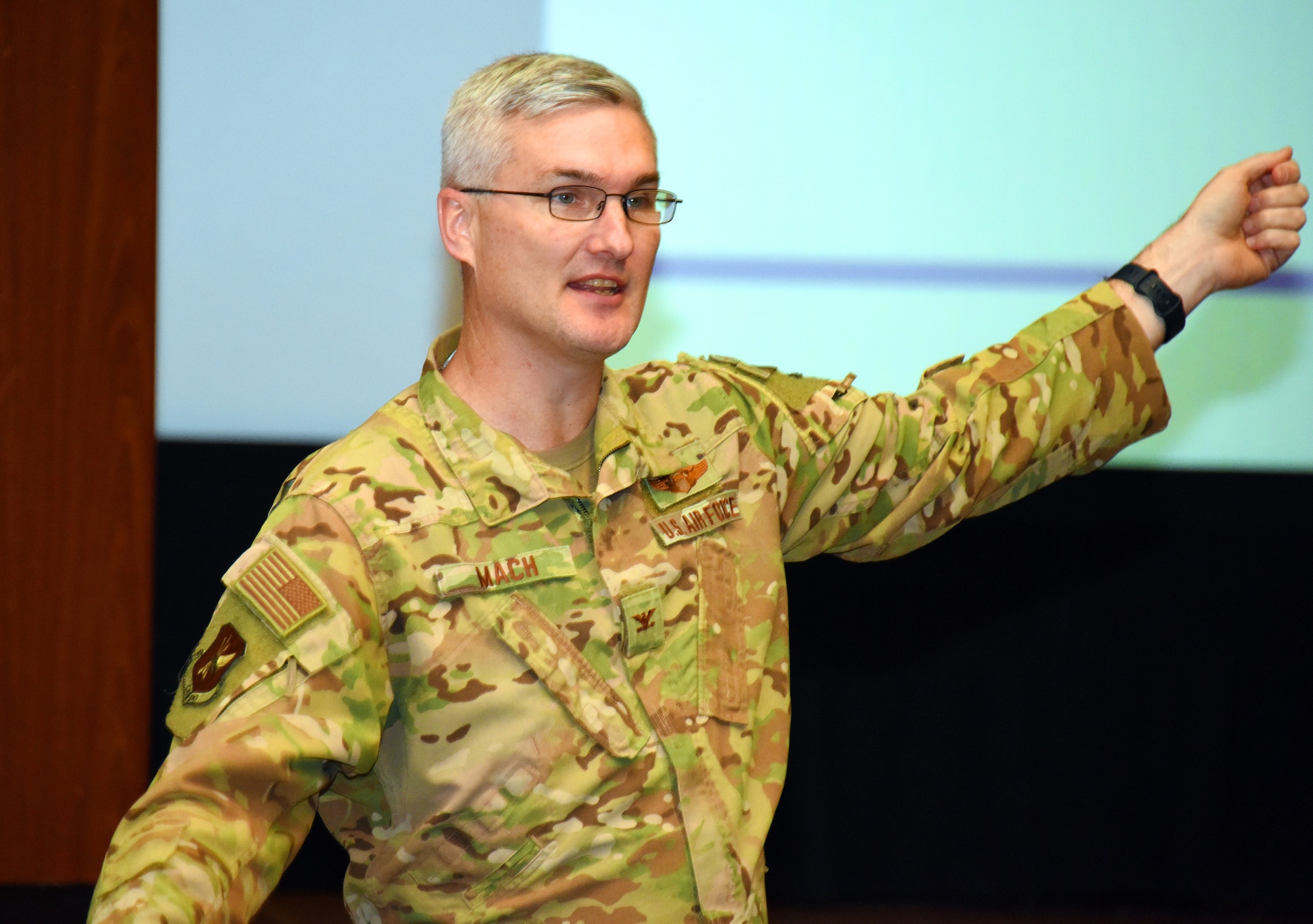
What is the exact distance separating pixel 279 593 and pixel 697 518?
440mm

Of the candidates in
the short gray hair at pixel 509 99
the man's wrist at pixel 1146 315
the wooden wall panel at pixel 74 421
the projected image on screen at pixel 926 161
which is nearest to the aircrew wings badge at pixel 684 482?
the short gray hair at pixel 509 99

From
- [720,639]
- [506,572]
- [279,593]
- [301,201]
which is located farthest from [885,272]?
[279,593]

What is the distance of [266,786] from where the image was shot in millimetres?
968

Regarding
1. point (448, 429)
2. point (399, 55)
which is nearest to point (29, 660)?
point (399, 55)

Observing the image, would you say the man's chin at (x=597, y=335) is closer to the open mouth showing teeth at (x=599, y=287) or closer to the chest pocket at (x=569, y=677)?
the open mouth showing teeth at (x=599, y=287)

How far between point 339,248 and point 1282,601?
198cm

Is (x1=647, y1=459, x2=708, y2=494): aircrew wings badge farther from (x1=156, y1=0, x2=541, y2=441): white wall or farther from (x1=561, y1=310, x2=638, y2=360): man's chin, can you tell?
(x1=156, y1=0, x2=541, y2=441): white wall

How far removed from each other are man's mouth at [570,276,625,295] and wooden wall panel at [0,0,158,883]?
1458 mm

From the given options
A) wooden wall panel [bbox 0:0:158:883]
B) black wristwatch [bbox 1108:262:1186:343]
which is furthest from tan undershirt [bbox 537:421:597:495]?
wooden wall panel [bbox 0:0:158:883]

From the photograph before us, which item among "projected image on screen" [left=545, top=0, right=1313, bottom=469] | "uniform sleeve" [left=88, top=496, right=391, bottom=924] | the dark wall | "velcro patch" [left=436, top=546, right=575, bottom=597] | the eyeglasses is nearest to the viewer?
"uniform sleeve" [left=88, top=496, right=391, bottom=924]

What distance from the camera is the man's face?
1.22 metres

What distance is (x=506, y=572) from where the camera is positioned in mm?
1150

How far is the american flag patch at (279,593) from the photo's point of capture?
1.01 metres

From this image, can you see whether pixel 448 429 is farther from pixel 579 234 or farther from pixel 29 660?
pixel 29 660
